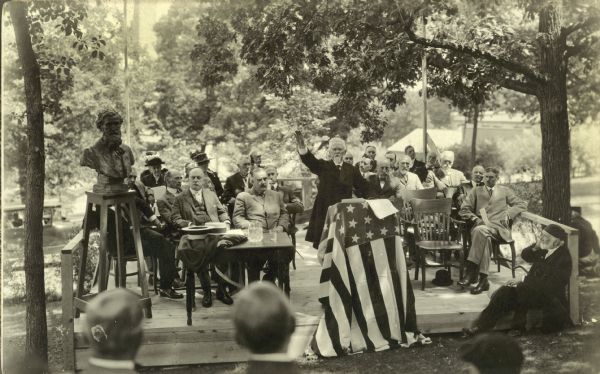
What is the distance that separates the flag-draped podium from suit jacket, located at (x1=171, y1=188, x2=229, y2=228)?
1.84 metres

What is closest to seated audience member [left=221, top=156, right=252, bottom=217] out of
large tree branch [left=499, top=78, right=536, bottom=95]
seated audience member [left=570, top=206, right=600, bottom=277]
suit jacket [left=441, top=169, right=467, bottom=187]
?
suit jacket [left=441, top=169, right=467, bottom=187]

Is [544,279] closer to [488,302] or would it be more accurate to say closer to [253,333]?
[488,302]

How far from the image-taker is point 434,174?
8758 millimetres

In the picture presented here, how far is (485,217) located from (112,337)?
19.1 ft

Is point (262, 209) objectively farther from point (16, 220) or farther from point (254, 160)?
point (16, 220)

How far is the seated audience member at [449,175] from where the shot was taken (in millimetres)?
8727

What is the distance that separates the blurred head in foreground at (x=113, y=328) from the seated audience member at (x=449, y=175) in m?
6.95

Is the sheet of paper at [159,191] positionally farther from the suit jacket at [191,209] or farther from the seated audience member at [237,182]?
the seated audience member at [237,182]

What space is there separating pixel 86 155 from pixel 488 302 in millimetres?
4479

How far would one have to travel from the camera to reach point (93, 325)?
2373 millimetres

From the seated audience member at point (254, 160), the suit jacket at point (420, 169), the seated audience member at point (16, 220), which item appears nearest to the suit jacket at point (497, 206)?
the suit jacket at point (420, 169)

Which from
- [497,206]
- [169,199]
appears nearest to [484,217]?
[497,206]

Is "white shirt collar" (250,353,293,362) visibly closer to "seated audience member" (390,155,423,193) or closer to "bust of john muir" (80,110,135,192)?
"bust of john muir" (80,110,135,192)

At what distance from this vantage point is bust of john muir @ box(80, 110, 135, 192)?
219 inches
